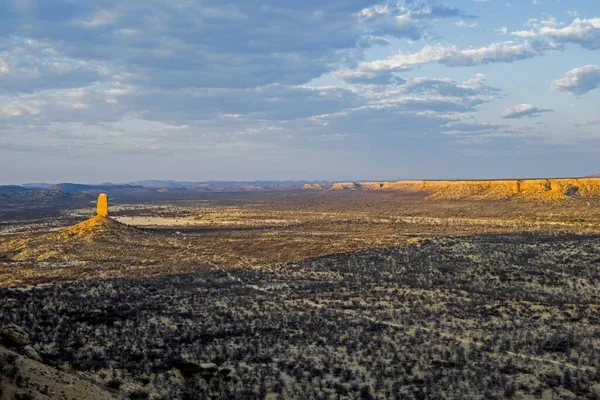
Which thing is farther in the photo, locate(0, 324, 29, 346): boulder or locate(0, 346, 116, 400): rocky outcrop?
locate(0, 324, 29, 346): boulder

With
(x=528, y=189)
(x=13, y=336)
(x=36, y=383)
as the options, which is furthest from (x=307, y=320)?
(x=528, y=189)

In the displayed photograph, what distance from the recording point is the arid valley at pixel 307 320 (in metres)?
12.6

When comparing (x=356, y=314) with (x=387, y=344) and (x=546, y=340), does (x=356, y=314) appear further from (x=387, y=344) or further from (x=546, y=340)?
(x=546, y=340)

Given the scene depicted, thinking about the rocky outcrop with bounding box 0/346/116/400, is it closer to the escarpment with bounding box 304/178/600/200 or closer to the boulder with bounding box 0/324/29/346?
the boulder with bounding box 0/324/29/346

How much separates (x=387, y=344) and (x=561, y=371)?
5.13m

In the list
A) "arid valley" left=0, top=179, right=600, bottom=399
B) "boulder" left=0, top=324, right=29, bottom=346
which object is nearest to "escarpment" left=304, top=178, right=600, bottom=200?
"arid valley" left=0, top=179, right=600, bottom=399

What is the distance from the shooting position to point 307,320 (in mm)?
19578

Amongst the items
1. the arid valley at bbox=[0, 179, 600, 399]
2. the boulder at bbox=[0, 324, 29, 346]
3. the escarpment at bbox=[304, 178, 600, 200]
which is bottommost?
the arid valley at bbox=[0, 179, 600, 399]

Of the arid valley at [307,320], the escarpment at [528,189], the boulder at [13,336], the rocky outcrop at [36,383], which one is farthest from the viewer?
the escarpment at [528,189]

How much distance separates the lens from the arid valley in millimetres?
12633

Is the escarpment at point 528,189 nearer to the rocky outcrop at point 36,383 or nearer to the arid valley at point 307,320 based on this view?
the arid valley at point 307,320

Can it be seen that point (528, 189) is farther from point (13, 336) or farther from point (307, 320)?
point (13, 336)

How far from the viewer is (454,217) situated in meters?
71.8

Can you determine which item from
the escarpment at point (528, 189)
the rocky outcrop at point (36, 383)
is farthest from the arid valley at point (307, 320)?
the escarpment at point (528, 189)
